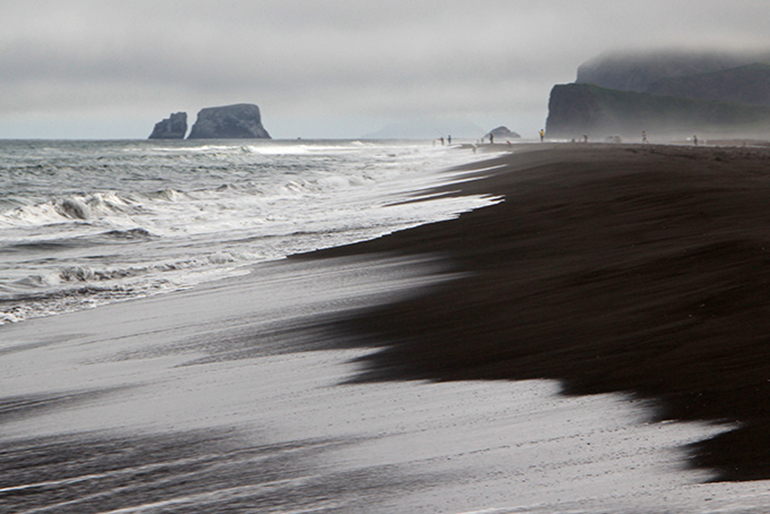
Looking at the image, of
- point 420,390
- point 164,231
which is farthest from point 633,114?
point 420,390

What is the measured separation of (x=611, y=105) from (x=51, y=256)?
17065 centimetres

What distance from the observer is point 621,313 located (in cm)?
549

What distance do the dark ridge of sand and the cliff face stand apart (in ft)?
507

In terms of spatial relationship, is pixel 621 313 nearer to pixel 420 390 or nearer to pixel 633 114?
pixel 420 390

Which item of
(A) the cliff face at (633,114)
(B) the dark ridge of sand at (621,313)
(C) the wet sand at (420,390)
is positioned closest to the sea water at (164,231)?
(C) the wet sand at (420,390)

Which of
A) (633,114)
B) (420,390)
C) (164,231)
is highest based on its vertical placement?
(633,114)

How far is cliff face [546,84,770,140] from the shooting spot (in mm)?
162750

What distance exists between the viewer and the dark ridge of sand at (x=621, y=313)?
379 centimetres

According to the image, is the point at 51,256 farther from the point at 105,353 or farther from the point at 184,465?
the point at 184,465

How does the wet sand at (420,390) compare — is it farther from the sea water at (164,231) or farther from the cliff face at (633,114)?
the cliff face at (633,114)

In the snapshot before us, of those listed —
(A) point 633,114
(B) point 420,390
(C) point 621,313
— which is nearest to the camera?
(B) point 420,390

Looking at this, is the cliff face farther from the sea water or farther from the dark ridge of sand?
the dark ridge of sand

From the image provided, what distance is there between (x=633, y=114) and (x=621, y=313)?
175 m

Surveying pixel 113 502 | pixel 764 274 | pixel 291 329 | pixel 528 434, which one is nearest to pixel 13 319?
pixel 291 329
